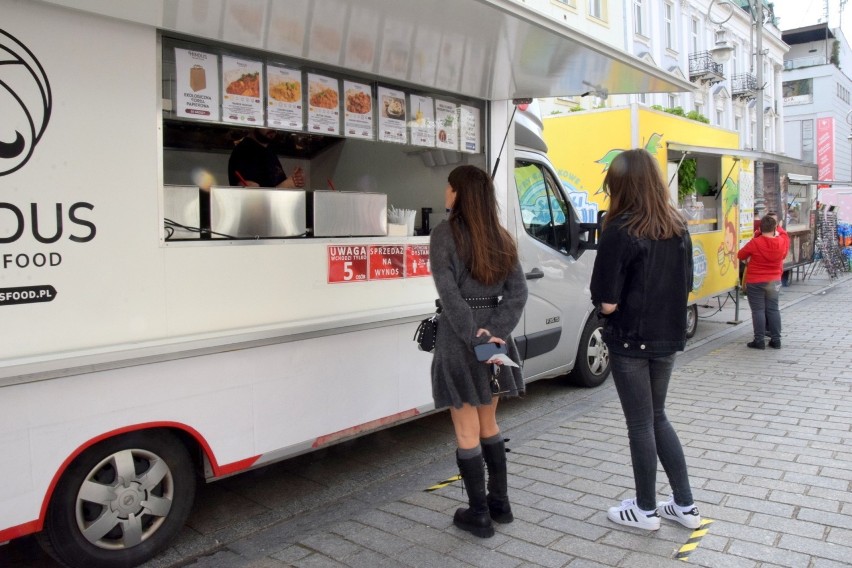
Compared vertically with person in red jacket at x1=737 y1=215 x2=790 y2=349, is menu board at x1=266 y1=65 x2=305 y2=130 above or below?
above

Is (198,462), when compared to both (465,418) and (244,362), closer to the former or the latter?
(244,362)

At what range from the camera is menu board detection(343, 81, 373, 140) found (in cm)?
428

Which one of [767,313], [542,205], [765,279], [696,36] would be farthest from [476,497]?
[696,36]

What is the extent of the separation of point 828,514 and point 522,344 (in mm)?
2269

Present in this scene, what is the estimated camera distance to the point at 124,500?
124 inches

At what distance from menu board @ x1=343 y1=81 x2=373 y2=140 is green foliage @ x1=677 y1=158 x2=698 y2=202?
6.06 metres

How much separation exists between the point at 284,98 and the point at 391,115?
0.84 metres

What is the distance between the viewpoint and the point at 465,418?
131 inches

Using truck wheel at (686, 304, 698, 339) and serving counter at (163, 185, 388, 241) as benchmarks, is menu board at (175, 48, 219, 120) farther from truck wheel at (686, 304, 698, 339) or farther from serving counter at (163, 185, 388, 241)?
truck wheel at (686, 304, 698, 339)

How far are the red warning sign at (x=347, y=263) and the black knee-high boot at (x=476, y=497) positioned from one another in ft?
4.09

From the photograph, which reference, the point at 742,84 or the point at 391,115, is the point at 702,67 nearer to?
the point at 742,84

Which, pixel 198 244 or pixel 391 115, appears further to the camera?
pixel 391 115

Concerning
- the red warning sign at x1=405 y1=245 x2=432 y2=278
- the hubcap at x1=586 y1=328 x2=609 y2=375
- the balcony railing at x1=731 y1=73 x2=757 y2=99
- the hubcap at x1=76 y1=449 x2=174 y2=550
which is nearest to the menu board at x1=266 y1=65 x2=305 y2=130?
the red warning sign at x1=405 y1=245 x2=432 y2=278

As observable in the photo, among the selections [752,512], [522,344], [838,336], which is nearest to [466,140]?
[522,344]
